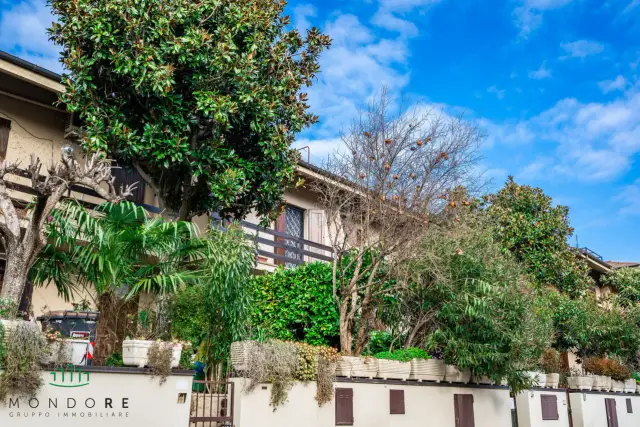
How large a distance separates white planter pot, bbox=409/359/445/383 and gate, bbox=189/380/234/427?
436 cm

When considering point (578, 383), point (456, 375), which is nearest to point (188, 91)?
point (456, 375)

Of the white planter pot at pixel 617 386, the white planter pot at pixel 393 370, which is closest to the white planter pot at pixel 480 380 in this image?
the white planter pot at pixel 393 370

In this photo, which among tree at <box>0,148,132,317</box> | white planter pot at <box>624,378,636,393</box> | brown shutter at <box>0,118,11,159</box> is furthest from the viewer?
white planter pot at <box>624,378,636,393</box>

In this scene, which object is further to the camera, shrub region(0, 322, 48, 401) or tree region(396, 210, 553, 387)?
tree region(396, 210, 553, 387)

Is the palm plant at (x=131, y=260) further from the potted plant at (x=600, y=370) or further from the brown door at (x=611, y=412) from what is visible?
the brown door at (x=611, y=412)

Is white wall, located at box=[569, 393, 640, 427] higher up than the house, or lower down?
lower down

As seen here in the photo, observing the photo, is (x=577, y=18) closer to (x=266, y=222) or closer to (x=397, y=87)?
(x=397, y=87)

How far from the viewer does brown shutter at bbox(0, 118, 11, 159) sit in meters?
13.6

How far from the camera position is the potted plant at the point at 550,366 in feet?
56.3

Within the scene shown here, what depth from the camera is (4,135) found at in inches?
539

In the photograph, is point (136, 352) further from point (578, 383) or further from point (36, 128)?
point (578, 383)

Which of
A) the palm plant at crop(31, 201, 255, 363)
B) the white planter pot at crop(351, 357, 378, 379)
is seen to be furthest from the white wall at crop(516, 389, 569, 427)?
the palm plant at crop(31, 201, 255, 363)

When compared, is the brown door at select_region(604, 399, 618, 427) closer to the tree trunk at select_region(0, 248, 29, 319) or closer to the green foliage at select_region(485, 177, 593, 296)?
the green foliage at select_region(485, 177, 593, 296)

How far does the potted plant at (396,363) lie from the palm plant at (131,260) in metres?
3.10
